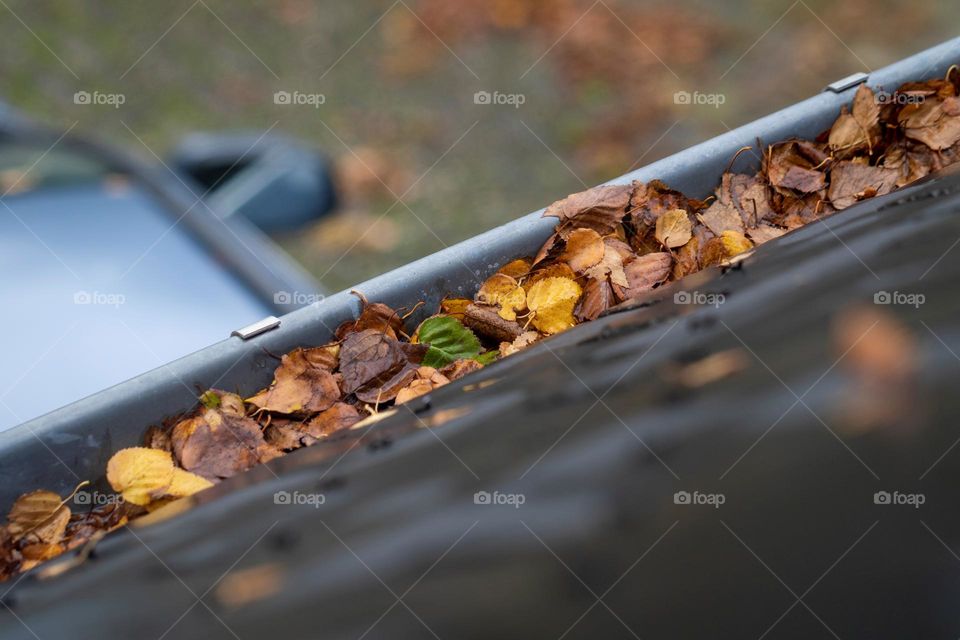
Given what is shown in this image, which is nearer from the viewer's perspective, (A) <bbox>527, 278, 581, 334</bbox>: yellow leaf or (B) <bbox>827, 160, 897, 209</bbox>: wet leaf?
(A) <bbox>527, 278, 581, 334</bbox>: yellow leaf

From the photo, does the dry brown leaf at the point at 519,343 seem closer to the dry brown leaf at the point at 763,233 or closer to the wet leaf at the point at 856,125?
the dry brown leaf at the point at 763,233

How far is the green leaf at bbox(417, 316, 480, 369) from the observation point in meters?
1.67

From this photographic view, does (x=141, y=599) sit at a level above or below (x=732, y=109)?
above

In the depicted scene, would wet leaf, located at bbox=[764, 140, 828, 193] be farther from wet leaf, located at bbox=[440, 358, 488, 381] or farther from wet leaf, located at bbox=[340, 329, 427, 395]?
wet leaf, located at bbox=[340, 329, 427, 395]

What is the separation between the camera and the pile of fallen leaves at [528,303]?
145 centimetres

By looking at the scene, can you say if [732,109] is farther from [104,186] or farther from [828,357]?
[828,357]

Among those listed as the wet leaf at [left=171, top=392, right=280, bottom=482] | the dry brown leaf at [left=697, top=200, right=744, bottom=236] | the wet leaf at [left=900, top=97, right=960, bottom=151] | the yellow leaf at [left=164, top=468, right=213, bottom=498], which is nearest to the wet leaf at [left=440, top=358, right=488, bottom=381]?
the wet leaf at [left=171, top=392, right=280, bottom=482]

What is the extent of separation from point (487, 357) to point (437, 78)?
3.45 meters

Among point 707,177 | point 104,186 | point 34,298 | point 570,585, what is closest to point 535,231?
point 707,177

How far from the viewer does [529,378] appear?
4.03 feet

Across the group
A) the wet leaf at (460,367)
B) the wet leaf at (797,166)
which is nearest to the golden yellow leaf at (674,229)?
the wet leaf at (797,166)

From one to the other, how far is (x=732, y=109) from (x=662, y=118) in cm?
32

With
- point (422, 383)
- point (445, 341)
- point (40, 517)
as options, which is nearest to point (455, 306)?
point (445, 341)

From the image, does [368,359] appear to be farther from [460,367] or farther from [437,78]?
[437,78]
